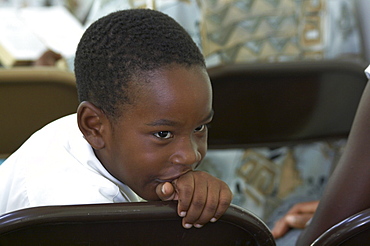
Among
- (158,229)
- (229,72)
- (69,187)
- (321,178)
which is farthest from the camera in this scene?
(321,178)

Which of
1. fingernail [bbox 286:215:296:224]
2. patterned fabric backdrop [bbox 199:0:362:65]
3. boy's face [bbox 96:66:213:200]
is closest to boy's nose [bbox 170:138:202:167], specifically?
boy's face [bbox 96:66:213:200]

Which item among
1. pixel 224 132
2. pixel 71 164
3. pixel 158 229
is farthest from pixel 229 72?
pixel 158 229

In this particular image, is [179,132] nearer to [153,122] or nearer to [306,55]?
[153,122]

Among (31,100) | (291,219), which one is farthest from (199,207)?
(31,100)

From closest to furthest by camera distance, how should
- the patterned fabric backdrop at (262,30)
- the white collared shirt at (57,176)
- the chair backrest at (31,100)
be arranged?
1. the white collared shirt at (57,176)
2. the chair backrest at (31,100)
3. the patterned fabric backdrop at (262,30)

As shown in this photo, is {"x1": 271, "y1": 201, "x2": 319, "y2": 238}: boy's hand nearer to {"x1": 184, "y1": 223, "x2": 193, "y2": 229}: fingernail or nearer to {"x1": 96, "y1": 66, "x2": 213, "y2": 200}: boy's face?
{"x1": 96, "y1": 66, "x2": 213, "y2": 200}: boy's face

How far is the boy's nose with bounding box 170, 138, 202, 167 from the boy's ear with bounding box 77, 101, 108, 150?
0.46 ft

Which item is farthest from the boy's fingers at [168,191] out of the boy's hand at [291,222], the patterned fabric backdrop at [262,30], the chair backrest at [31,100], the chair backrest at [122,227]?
the patterned fabric backdrop at [262,30]

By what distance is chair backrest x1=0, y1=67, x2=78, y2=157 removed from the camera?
1.65 m

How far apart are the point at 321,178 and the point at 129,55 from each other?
5.55 feet

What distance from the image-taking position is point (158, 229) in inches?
28.5

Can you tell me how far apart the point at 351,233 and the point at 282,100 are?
1094mm

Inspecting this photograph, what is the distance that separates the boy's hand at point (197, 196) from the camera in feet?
2.45

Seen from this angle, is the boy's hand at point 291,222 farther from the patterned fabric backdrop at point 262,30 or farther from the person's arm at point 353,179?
the patterned fabric backdrop at point 262,30
